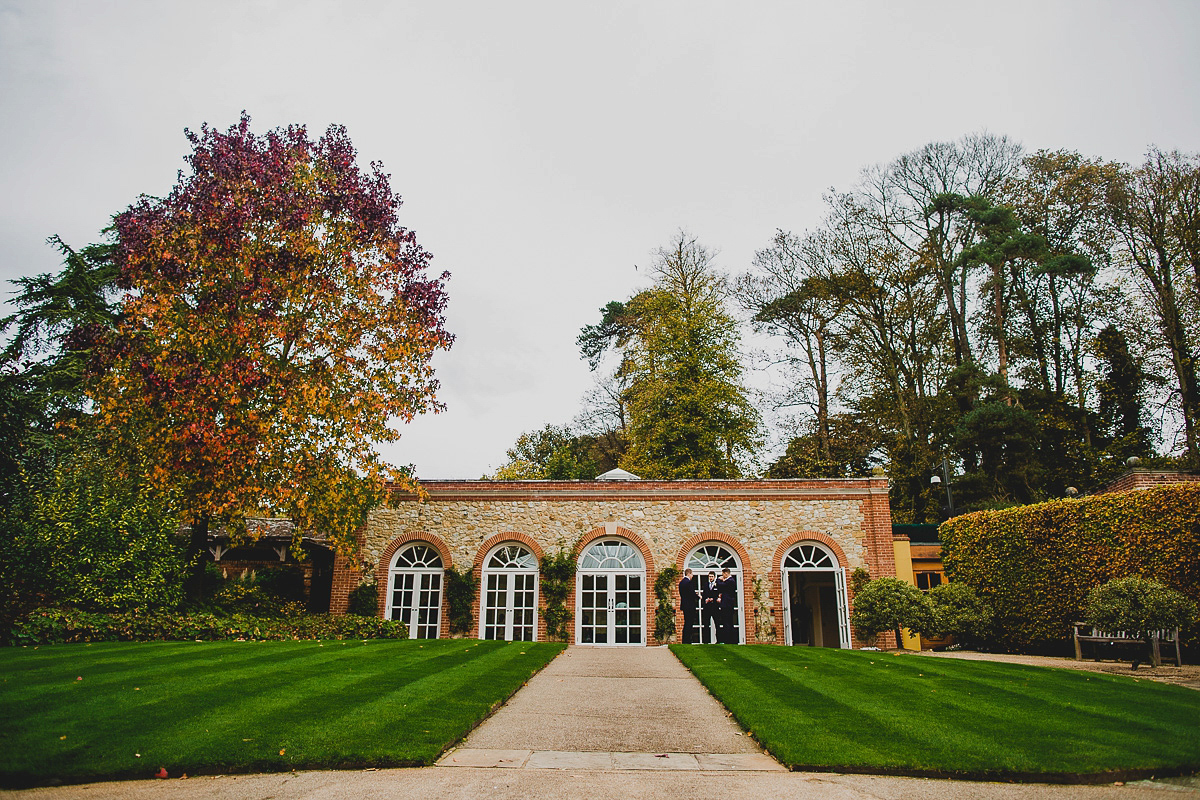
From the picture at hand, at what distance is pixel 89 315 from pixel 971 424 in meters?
26.4

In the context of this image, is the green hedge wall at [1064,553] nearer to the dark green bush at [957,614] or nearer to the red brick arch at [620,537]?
the dark green bush at [957,614]

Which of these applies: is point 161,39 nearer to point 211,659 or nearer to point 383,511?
point 211,659

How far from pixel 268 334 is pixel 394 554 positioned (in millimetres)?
6855

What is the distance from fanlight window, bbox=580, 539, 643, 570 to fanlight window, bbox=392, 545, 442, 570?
384 cm

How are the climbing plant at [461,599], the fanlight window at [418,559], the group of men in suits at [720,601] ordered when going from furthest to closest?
the fanlight window at [418,559] → the climbing plant at [461,599] → the group of men in suits at [720,601]

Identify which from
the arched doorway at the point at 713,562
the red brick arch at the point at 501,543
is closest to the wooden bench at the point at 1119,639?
the arched doorway at the point at 713,562

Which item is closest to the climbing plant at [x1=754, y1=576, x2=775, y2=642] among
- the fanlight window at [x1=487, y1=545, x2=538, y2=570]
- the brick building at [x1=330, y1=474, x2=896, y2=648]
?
the brick building at [x1=330, y1=474, x2=896, y2=648]

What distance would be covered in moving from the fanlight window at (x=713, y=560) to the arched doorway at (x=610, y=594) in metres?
1.26

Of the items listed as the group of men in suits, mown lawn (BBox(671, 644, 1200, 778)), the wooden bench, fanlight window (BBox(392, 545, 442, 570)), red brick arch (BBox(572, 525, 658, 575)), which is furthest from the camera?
fanlight window (BBox(392, 545, 442, 570))

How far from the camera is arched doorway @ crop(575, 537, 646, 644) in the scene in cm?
1750

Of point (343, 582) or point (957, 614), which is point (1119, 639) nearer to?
point (957, 614)

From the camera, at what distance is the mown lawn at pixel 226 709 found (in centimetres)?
477

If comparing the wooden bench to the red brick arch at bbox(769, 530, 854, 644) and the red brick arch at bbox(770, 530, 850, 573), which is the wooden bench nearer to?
the red brick arch at bbox(769, 530, 854, 644)

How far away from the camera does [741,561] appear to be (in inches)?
693
